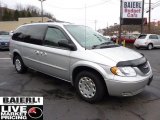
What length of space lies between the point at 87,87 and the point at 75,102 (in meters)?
0.42

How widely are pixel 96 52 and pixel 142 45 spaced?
59.1ft

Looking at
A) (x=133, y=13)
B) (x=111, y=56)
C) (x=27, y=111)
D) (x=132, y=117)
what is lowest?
(x=132, y=117)

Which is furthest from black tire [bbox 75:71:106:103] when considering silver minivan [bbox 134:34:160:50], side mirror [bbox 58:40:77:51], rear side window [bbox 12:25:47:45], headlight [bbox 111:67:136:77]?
silver minivan [bbox 134:34:160:50]

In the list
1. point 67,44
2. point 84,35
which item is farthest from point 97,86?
point 84,35

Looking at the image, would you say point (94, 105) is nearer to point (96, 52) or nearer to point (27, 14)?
point (96, 52)

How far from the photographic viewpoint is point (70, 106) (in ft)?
17.1

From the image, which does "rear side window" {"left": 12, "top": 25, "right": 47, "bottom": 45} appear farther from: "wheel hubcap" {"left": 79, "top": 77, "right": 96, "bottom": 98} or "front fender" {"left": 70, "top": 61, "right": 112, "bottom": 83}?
"wheel hubcap" {"left": 79, "top": 77, "right": 96, "bottom": 98}

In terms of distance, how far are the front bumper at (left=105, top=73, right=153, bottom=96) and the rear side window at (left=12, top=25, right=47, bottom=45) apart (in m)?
2.58

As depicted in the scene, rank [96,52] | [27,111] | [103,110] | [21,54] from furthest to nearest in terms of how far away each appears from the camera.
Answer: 1. [21,54]
2. [96,52]
3. [103,110]
4. [27,111]

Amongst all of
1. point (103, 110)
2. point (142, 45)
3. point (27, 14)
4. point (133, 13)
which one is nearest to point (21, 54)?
point (103, 110)

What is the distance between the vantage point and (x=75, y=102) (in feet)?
17.9

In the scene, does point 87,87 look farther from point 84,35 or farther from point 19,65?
point 19,65

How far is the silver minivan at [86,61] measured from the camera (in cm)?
502

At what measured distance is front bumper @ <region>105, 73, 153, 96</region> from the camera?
16.2 ft
